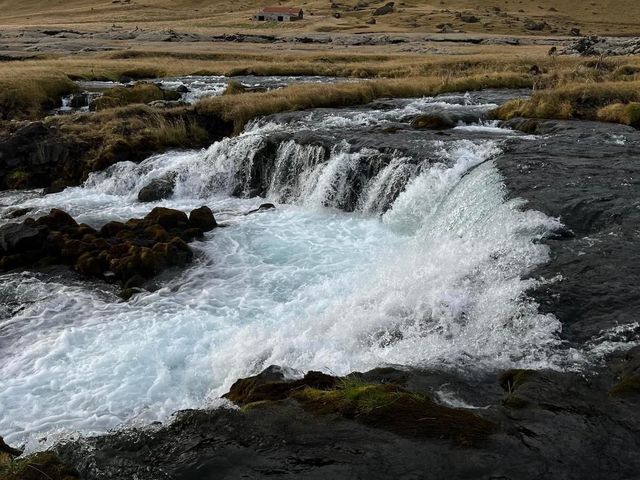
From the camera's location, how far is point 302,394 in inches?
328

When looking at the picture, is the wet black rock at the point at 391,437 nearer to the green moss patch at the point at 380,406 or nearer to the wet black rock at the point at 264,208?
the green moss patch at the point at 380,406

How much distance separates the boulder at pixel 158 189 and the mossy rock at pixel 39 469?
18166 millimetres

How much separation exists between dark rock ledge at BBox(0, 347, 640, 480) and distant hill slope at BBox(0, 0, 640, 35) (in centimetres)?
9793

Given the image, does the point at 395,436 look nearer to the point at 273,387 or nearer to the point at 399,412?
the point at 399,412

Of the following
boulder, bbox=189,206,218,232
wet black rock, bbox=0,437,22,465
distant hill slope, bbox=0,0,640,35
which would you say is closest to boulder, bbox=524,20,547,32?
distant hill slope, bbox=0,0,640,35

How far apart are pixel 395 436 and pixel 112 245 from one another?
13.3 metres

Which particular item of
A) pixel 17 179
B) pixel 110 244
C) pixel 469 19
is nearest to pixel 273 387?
pixel 110 244

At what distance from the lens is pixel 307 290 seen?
1534cm

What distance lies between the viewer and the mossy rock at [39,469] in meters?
6.69

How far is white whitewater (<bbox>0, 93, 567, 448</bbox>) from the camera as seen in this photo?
10.6 metres

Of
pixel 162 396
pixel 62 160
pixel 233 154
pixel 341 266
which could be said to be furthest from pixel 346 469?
pixel 62 160

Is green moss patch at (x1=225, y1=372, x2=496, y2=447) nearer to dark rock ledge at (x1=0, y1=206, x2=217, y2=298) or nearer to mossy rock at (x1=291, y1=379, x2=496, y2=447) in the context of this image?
mossy rock at (x1=291, y1=379, x2=496, y2=447)

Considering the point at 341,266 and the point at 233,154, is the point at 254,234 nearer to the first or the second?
the point at 341,266

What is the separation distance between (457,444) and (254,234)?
13.5 meters
